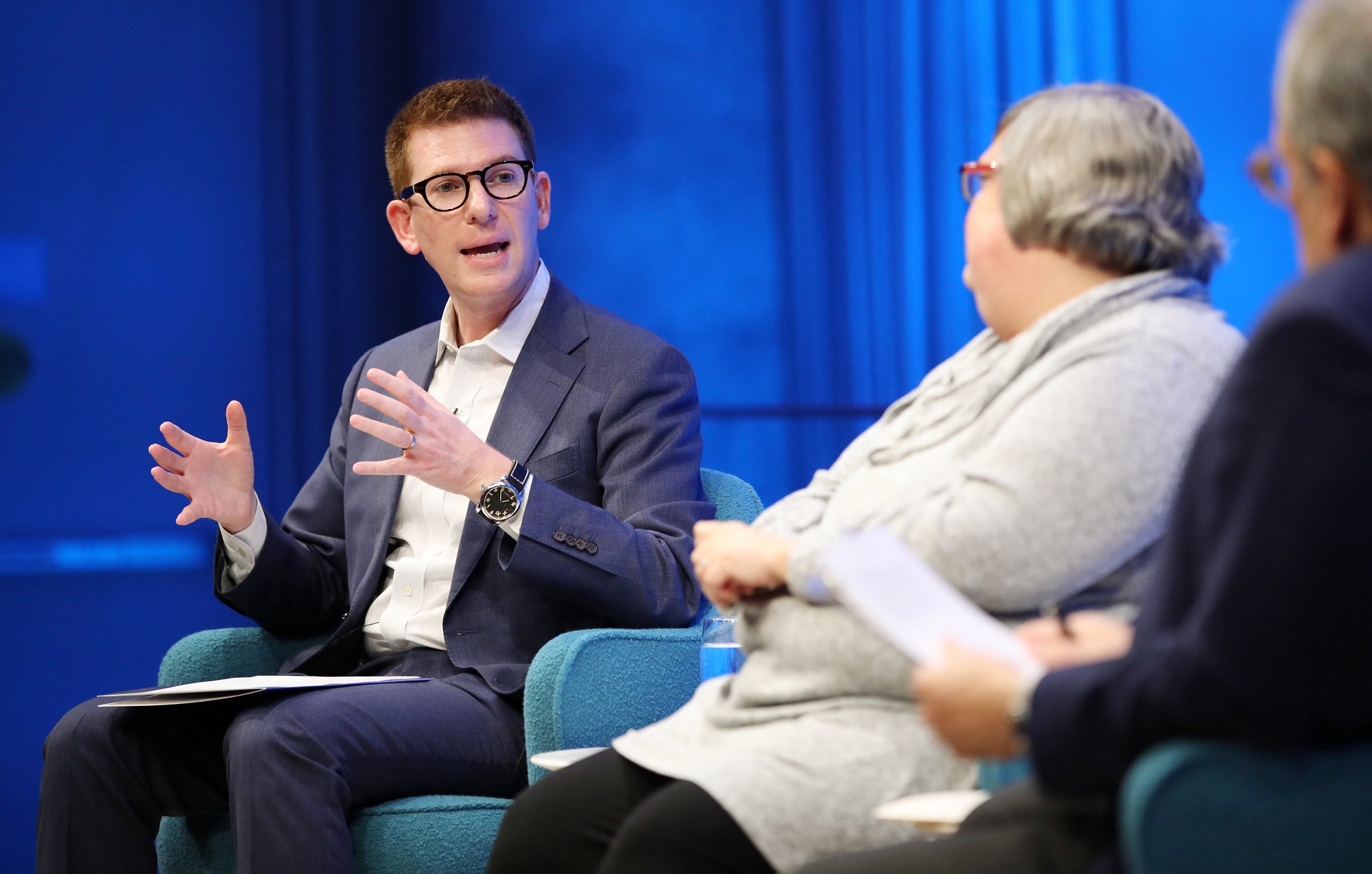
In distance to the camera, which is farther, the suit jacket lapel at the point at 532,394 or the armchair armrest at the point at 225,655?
the armchair armrest at the point at 225,655

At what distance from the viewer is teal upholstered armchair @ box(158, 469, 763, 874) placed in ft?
6.38

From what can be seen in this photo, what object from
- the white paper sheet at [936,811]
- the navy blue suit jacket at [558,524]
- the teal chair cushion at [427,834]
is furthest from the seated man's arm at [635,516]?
the white paper sheet at [936,811]

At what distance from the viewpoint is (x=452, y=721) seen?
6.72 feet

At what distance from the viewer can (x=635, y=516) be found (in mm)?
2229

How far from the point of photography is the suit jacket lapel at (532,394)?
2244 millimetres

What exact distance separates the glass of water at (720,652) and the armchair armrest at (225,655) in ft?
2.73

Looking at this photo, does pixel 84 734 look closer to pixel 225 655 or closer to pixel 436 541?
pixel 225 655

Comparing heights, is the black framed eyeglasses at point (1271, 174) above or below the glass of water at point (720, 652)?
above

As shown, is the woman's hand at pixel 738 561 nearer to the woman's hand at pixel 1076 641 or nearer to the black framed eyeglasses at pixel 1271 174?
the woman's hand at pixel 1076 641

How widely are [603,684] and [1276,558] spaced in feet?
4.12

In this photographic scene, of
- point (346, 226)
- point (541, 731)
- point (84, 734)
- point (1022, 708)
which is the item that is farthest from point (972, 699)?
point (346, 226)

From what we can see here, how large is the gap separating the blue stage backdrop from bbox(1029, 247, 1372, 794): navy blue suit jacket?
226 centimetres

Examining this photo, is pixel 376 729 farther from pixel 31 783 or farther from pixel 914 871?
pixel 31 783

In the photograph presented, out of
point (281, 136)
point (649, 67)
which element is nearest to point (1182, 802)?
point (649, 67)
